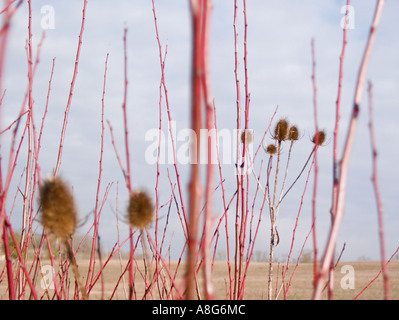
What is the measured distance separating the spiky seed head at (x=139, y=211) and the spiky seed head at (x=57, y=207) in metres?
0.12

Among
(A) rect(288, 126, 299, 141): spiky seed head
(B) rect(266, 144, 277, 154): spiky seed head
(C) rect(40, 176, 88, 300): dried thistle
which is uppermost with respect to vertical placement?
(A) rect(288, 126, 299, 141): spiky seed head

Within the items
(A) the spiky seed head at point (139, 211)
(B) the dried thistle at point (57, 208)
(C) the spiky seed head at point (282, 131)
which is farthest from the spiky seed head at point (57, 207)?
(C) the spiky seed head at point (282, 131)

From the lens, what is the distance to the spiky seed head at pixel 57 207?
0.89 meters

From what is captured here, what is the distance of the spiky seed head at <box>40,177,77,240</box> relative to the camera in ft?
2.93

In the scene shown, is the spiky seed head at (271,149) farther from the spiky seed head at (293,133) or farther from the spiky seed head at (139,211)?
the spiky seed head at (139,211)

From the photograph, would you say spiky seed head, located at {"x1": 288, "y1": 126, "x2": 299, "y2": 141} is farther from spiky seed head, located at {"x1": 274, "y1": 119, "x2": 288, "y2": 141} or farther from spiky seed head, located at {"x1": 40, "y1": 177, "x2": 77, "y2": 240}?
spiky seed head, located at {"x1": 40, "y1": 177, "x2": 77, "y2": 240}

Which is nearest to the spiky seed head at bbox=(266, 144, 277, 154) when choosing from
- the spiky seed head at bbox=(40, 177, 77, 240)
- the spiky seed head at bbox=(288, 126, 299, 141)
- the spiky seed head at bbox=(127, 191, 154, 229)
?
the spiky seed head at bbox=(288, 126, 299, 141)

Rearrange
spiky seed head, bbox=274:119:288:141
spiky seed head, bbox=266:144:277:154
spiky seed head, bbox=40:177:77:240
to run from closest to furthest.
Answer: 1. spiky seed head, bbox=40:177:77:240
2. spiky seed head, bbox=274:119:288:141
3. spiky seed head, bbox=266:144:277:154

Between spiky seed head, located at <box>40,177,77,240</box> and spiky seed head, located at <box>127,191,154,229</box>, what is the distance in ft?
0.40

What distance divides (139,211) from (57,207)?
0.17 m

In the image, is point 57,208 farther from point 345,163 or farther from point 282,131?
point 282,131

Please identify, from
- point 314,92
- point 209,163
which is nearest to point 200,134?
point 209,163

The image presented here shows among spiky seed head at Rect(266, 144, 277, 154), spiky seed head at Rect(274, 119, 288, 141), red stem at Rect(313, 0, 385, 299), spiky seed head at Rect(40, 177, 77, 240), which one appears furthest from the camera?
spiky seed head at Rect(266, 144, 277, 154)

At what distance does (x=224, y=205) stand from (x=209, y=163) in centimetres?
121
